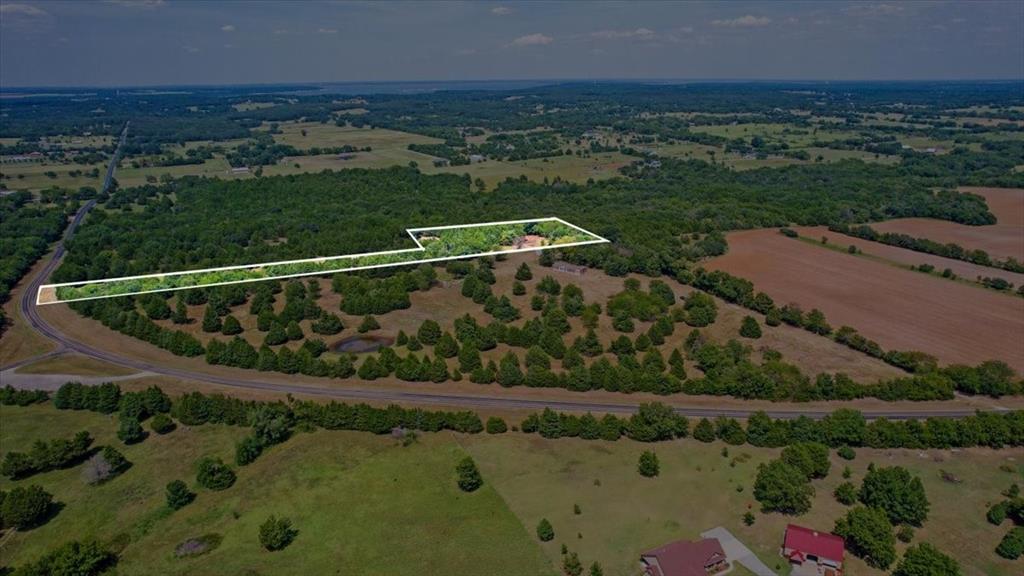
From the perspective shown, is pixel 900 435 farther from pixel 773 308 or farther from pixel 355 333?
pixel 355 333

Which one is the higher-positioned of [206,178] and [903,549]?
[206,178]

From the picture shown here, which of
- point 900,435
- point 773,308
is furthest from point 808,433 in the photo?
point 773,308

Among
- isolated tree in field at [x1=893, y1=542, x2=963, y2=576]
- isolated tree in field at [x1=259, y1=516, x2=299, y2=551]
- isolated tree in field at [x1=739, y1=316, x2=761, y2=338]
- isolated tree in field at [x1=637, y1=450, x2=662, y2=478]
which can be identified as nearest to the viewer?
isolated tree in field at [x1=893, y1=542, x2=963, y2=576]

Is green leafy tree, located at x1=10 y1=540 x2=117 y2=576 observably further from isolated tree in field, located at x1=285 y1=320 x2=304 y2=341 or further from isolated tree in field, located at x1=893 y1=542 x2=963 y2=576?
isolated tree in field, located at x1=893 y1=542 x2=963 y2=576

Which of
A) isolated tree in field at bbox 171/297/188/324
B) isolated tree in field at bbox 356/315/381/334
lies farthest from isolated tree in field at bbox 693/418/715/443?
isolated tree in field at bbox 171/297/188/324

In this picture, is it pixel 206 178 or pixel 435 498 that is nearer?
pixel 435 498

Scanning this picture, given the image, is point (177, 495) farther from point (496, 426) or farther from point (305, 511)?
point (496, 426)

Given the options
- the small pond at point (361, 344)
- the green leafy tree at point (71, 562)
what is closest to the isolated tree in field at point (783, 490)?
the small pond at point (361, 344)
